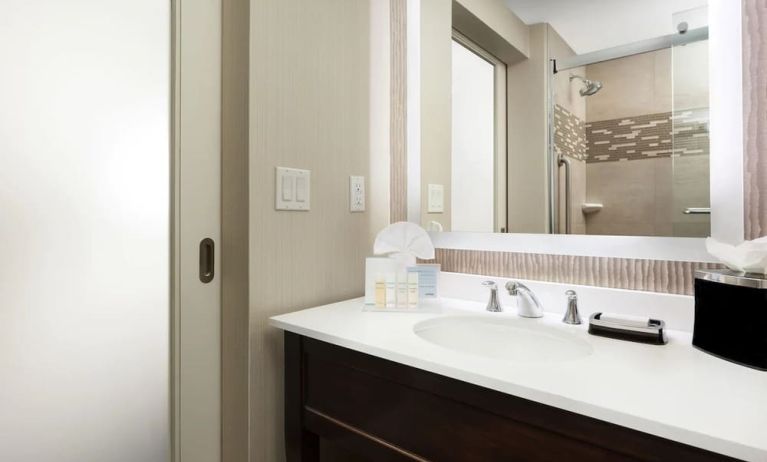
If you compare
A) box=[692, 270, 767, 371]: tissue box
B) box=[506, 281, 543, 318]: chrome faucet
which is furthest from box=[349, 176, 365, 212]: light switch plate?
box=[692, 270, 767, 371]: tissue box

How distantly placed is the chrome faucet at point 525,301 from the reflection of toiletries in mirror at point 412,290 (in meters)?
0.24

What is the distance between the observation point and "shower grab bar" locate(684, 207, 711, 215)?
0.88m

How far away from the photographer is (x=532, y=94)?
114 centimetres

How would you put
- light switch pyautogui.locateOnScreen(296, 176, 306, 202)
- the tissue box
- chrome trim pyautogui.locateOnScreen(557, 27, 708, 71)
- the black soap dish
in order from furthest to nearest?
light switch pyautogui.locateOnScreen(296, 176, 306, 202) < chrome trim pyautogui.locateOnScreen(557, 27, 708, 71) < the black soap dish < the tissue box

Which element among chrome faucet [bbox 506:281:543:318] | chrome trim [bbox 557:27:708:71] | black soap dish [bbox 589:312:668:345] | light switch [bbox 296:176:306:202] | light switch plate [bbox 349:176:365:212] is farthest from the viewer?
light switch plate [bbox 349:176:365:212]

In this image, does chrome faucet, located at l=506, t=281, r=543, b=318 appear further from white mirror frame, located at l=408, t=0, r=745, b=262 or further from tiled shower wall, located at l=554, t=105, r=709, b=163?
tiled shower wall, located at l=554, t=105, r=709, b=163

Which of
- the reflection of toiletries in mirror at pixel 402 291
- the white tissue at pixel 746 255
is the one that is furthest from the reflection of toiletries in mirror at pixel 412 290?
the white tissue at pixel 746 255

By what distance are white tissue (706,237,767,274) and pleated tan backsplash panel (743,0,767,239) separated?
0.51ft

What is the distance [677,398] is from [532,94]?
85cm

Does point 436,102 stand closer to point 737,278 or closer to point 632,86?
point 632,86

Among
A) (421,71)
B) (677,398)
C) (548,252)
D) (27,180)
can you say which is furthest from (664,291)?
(27,180)

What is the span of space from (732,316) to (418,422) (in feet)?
1.89

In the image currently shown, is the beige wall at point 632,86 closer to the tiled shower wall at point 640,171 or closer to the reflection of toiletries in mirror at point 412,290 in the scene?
the tiled shower wall at point 640,171

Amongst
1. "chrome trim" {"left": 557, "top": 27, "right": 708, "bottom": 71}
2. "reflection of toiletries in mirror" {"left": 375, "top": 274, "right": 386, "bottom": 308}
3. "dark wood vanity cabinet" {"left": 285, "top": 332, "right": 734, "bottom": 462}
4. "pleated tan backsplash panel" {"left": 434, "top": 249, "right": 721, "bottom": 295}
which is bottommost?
"dark wood vanity cabinet" {"left": 285, "top": 332, "right": 734, "bottom": 462}
